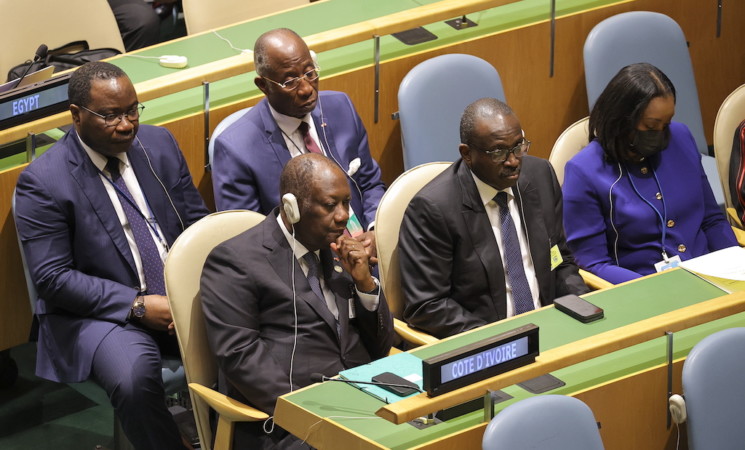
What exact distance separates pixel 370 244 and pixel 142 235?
70 centimetres

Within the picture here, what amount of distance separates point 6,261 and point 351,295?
1156 millimetres

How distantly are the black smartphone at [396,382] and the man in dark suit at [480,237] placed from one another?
0.73m

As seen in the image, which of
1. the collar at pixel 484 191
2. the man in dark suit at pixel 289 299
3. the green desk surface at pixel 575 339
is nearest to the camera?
the green desk surface at pixel 575 339

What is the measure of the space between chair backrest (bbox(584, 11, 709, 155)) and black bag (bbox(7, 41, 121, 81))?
190cm

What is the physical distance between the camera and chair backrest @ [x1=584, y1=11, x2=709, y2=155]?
4867 millimetres

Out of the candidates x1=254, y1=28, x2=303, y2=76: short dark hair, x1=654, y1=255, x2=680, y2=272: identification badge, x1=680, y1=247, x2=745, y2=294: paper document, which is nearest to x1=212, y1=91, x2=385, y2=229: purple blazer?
x1=254, y1=28, x2=303, y2=76: short dark hair

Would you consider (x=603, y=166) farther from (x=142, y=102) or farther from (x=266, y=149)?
(x=142, y=102)

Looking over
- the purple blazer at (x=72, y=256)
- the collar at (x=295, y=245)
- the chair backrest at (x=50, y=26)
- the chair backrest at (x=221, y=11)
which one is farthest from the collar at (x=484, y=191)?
the chair backrest at (x=50, y=26)

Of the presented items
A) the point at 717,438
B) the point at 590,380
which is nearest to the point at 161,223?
the point at 590,380

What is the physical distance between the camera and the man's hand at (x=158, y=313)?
3.71m

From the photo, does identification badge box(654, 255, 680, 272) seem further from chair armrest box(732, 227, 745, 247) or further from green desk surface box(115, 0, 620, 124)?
green desk surface box(115, 0, 620, 124)

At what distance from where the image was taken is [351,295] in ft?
11.6

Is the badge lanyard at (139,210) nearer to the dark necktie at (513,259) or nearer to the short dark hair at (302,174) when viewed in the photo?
the short dark hair at (302,174)

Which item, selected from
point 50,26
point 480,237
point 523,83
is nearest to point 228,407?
point 480,237
